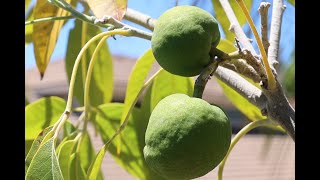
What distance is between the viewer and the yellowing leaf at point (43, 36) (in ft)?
3.49

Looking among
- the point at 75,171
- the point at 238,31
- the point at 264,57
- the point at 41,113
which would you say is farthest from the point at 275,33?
the point at 41,113

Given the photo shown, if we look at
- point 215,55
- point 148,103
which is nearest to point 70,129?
point 148,103

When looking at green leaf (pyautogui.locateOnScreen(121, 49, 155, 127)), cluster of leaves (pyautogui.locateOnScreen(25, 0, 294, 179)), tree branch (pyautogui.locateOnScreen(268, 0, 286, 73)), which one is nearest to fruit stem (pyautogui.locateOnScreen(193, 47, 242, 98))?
tree branch (pyautogui.locateOnScreen(268, 0, 286, 73))

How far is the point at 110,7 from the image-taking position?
781mm

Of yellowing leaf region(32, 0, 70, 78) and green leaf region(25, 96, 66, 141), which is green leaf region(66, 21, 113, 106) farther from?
yellowing leaf region(32, 0, 70, 78)

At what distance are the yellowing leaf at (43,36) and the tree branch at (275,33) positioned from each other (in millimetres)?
431

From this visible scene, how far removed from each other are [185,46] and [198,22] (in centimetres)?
3

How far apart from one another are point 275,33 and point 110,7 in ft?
0.72

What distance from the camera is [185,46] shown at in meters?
0.62

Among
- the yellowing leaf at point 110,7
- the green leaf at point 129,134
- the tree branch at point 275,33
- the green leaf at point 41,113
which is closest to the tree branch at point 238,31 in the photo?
the tree branch at point 275,33

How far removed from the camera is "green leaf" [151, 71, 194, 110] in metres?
1.10

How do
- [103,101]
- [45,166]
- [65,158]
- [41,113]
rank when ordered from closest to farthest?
1. [45,166]
2. [65,158]
3. [41,113]
4. [103,101]

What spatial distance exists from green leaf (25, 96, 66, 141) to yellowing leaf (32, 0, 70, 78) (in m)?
0.15

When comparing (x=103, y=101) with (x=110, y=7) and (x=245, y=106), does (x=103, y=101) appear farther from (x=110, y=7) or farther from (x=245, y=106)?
(x=110, y=7)
